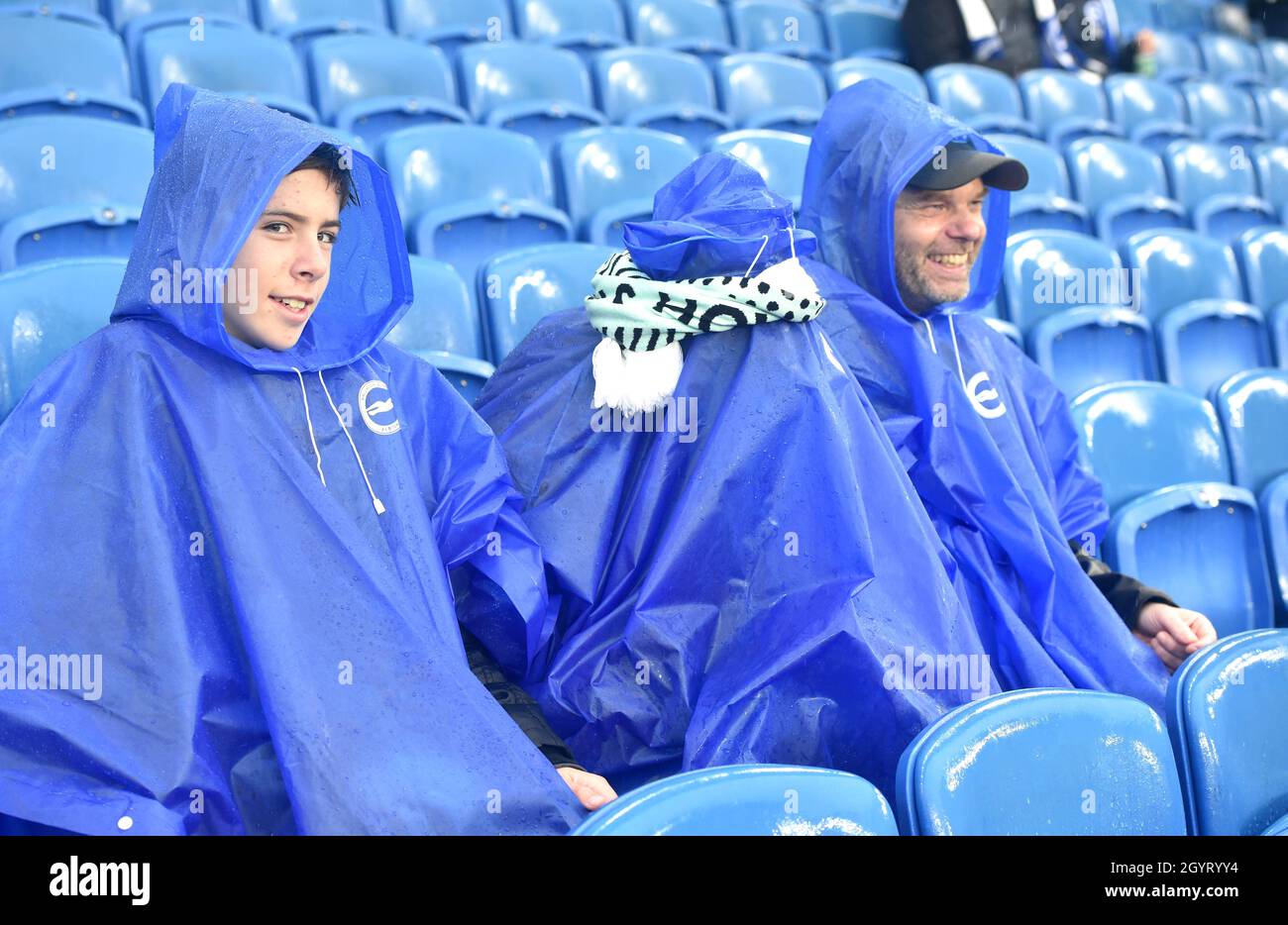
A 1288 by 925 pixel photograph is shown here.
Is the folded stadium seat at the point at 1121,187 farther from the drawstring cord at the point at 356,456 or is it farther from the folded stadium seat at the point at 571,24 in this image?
the drawstring cord at the point at 356,456

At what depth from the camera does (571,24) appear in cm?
525

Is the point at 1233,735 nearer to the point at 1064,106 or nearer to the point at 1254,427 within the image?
the point at 1254,427

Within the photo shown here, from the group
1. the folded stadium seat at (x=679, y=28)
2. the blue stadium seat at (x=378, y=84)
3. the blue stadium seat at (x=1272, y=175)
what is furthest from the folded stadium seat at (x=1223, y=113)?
the blue stadium seat at (x=378, y=84)

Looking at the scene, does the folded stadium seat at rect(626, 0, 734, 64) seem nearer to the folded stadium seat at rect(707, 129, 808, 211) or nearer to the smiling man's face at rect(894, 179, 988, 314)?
the folded stadium seat at rect(707, 129, 808, 211)


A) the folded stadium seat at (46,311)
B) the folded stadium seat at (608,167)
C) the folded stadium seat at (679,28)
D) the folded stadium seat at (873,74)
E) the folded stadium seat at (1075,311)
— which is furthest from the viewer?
the folded stadium seat at (679,28)

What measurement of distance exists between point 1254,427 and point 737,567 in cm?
190

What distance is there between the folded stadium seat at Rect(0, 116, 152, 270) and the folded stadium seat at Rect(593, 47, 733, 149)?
1901mm

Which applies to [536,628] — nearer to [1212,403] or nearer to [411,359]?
[411,359]

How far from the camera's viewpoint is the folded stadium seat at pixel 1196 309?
401 cm

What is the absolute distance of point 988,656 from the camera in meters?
2.43

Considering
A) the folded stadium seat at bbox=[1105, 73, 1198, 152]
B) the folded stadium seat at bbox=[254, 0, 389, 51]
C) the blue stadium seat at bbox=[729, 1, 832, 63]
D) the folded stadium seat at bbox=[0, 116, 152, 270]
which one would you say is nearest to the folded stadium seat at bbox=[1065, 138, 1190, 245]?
the folded stadium seat at bbox=[1105, 73, 1198, 152]

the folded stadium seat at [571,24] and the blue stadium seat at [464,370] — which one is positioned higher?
the folded stadium seat at [571,24]

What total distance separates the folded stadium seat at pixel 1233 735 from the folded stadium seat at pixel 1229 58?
5.98 metres

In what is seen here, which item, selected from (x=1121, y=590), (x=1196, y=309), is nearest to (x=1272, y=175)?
(x=1196, y=309)
